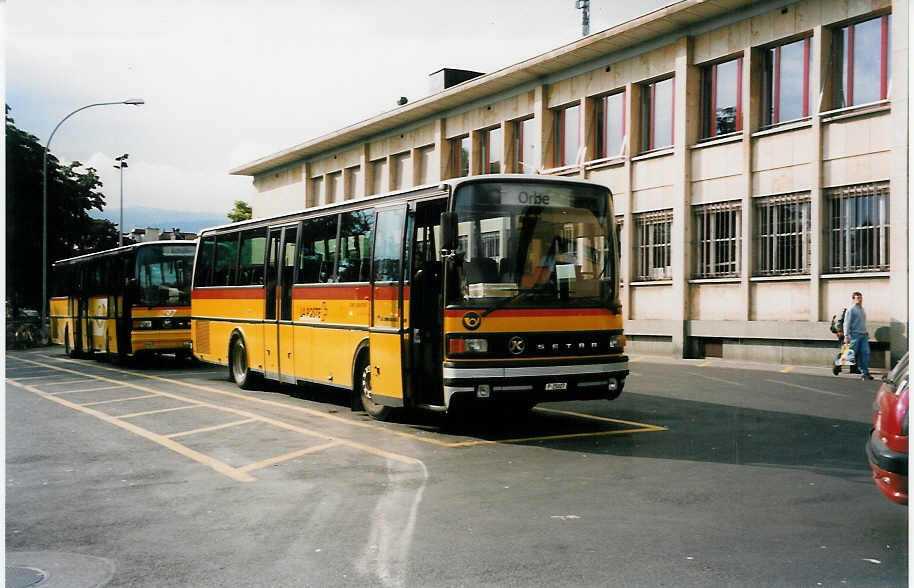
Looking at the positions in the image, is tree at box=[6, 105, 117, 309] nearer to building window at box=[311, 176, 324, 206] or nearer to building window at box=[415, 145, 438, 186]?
building window at box=[415, 145, 438, 186]

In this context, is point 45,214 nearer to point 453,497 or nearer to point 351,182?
point 453,497

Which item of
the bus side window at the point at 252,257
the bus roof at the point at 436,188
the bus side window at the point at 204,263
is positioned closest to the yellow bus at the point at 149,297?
the bus side window at the point at 204,263

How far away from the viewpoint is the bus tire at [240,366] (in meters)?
17.1

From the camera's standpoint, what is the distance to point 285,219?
1570 centimetres

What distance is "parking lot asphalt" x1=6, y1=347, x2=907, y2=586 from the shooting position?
18.2 feet

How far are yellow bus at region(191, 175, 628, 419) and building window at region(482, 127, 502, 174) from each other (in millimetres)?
21892

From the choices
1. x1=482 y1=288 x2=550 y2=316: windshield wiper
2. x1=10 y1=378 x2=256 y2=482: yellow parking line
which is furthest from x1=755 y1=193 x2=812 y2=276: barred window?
x1=10 y1=378 x2=256 y2=482: yellow parking line

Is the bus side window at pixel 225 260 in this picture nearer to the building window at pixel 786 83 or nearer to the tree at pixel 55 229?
the tree at pixel 55 229

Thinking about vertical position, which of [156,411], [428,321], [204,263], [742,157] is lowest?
[156,411]

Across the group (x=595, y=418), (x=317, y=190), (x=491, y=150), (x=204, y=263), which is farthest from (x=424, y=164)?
(x=595, y=418)

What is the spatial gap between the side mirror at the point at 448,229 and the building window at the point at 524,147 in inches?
882

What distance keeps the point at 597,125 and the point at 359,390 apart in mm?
19370

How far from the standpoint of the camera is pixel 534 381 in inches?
417

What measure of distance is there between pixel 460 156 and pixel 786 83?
15.9m
